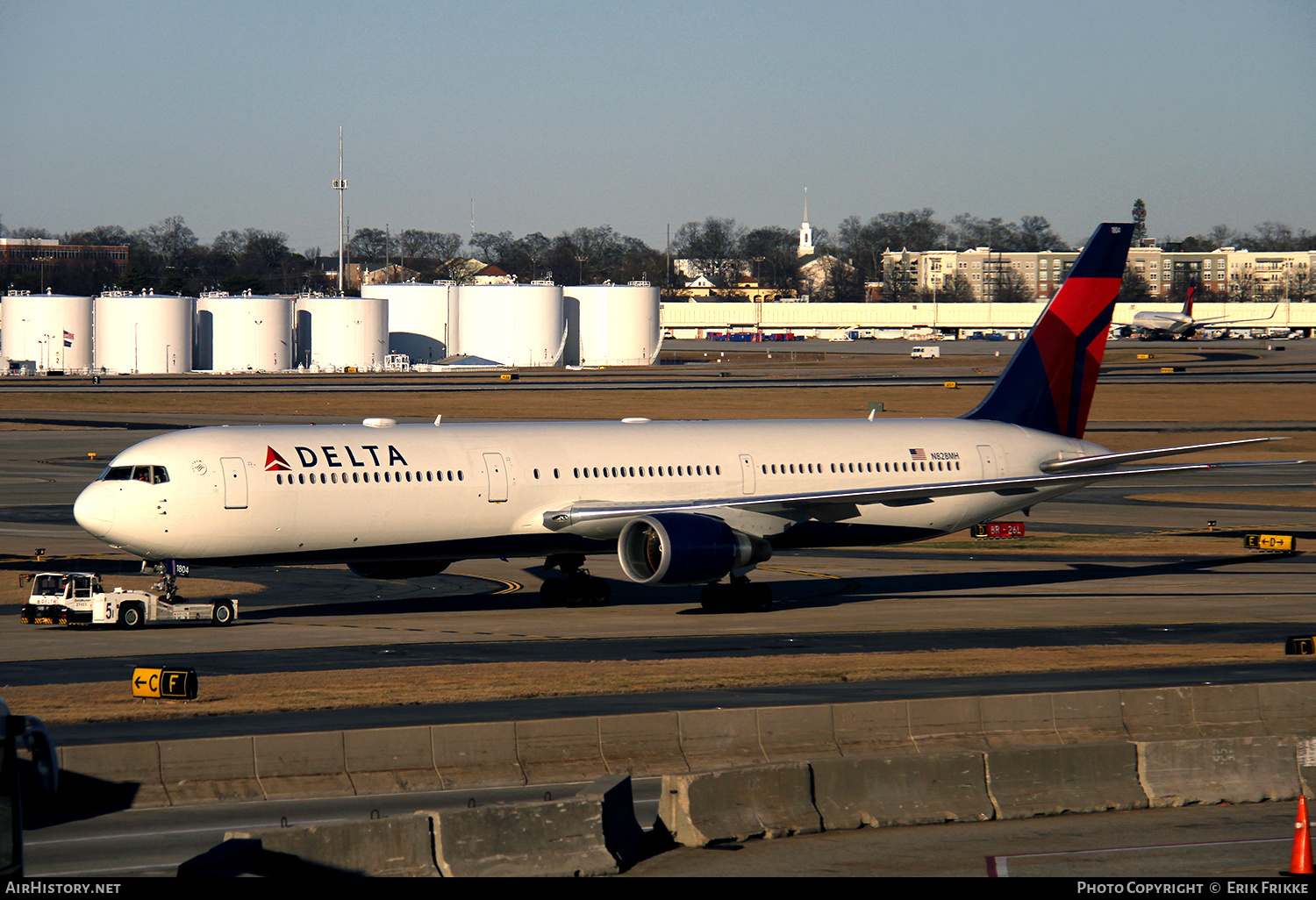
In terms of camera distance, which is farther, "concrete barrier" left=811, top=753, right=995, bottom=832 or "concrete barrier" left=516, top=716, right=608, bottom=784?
"concrete barrier" left=516, top=716, right=608, bottom=784

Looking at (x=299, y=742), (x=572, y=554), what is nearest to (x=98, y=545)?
(x=572, y=554)

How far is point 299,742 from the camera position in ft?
67.5

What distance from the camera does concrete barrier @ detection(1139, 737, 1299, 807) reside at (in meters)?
20.2

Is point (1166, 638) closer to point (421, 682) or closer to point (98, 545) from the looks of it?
point (421, 682)

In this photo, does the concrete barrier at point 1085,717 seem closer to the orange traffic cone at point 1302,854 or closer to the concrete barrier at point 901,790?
the concrete barrier at point 901,790

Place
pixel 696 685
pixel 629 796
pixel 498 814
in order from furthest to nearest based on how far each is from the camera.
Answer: pixel 696 685 < pixel 629 796 < pixel 498 814

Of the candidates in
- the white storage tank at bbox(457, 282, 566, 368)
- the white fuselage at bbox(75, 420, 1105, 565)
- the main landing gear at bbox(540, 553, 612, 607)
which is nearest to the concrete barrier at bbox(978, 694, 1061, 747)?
the white fuselage at bbox(75, 420, 1105, 565)

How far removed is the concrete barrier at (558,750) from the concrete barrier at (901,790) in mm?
4139

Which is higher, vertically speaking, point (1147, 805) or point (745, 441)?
point (745, 441)

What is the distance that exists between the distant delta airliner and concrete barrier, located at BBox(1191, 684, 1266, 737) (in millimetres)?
16298

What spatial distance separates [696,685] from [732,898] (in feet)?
43.0

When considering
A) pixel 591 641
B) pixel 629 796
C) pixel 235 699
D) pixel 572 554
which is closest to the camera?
pixel 629 796

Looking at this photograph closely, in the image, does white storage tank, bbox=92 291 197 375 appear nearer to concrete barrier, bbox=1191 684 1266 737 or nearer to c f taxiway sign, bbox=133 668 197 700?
c f taxiway sign, bbox=133 668 197 700

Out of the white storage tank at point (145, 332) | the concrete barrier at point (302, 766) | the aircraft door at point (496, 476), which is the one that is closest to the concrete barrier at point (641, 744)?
the concrete barrier at point (302, 766)
